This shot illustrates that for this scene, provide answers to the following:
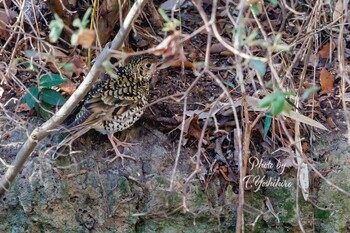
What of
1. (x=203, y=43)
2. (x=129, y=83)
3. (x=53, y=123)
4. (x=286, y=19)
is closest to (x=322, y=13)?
(x=286, y=19)

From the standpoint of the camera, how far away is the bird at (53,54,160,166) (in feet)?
14.6

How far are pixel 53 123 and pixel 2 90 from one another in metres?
1.35

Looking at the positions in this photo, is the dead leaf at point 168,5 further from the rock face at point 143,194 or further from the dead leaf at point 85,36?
the dead leaf at point 85,36

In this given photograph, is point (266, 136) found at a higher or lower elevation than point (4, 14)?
lower

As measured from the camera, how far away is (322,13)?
4.82 m

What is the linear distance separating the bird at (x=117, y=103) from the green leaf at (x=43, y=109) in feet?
0.60

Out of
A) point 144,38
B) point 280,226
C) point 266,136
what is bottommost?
point 280,226

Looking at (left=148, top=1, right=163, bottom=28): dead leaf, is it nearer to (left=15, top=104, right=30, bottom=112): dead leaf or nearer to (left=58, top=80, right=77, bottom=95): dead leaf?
(left=58, top=80, right=77, bottom=95): dead leaf

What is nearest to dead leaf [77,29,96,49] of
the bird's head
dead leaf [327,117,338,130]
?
the bird's head

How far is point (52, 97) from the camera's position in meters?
4.59

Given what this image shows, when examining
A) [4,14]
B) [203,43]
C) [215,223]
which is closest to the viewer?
[215,223]

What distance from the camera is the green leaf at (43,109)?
4598 millimetres

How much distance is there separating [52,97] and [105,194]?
699 mm

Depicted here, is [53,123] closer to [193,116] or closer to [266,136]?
[193,116]
